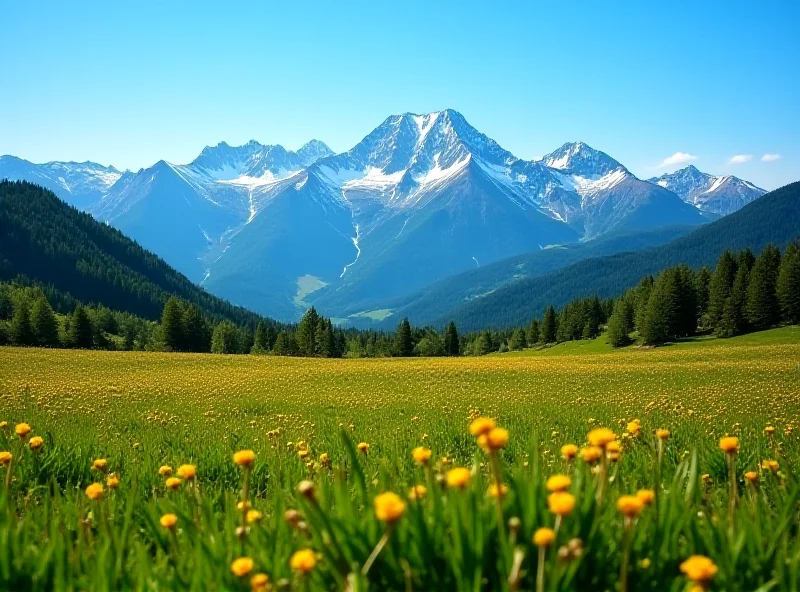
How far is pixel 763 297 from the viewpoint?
67.8 meters

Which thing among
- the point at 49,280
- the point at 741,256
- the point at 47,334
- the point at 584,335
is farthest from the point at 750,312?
the point at 49,280

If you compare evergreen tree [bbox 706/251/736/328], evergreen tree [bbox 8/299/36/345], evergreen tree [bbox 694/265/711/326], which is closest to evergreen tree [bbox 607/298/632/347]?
evergreen tree [bbox 706/251/736/328]

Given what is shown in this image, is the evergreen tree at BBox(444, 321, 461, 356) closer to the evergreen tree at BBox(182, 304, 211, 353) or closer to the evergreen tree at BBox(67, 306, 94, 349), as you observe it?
the evergreen tree at BBox(182, 304, 211, 353)

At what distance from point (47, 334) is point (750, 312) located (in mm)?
104782

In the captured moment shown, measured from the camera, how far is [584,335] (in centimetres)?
9644

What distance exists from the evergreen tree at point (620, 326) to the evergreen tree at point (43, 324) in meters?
88.2

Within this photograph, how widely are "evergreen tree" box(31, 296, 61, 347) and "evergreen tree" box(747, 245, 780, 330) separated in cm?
10394

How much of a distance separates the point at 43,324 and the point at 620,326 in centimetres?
8952

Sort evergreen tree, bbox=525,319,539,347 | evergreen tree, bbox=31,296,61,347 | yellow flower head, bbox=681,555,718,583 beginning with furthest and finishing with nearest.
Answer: evergreen tree, bbox=525,319,539,347, evergreen tree, bbox=31,296,61,347, yellow flower head, bbox=681,555,718,583

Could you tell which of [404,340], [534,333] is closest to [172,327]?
[404,340]

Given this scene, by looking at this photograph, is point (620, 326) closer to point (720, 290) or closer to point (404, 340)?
point (720, 290)

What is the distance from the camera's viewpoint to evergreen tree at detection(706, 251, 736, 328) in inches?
2881

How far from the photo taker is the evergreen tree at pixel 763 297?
67.7 m

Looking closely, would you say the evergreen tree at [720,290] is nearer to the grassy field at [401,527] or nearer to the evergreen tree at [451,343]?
the evergreen tree at [451,343]
